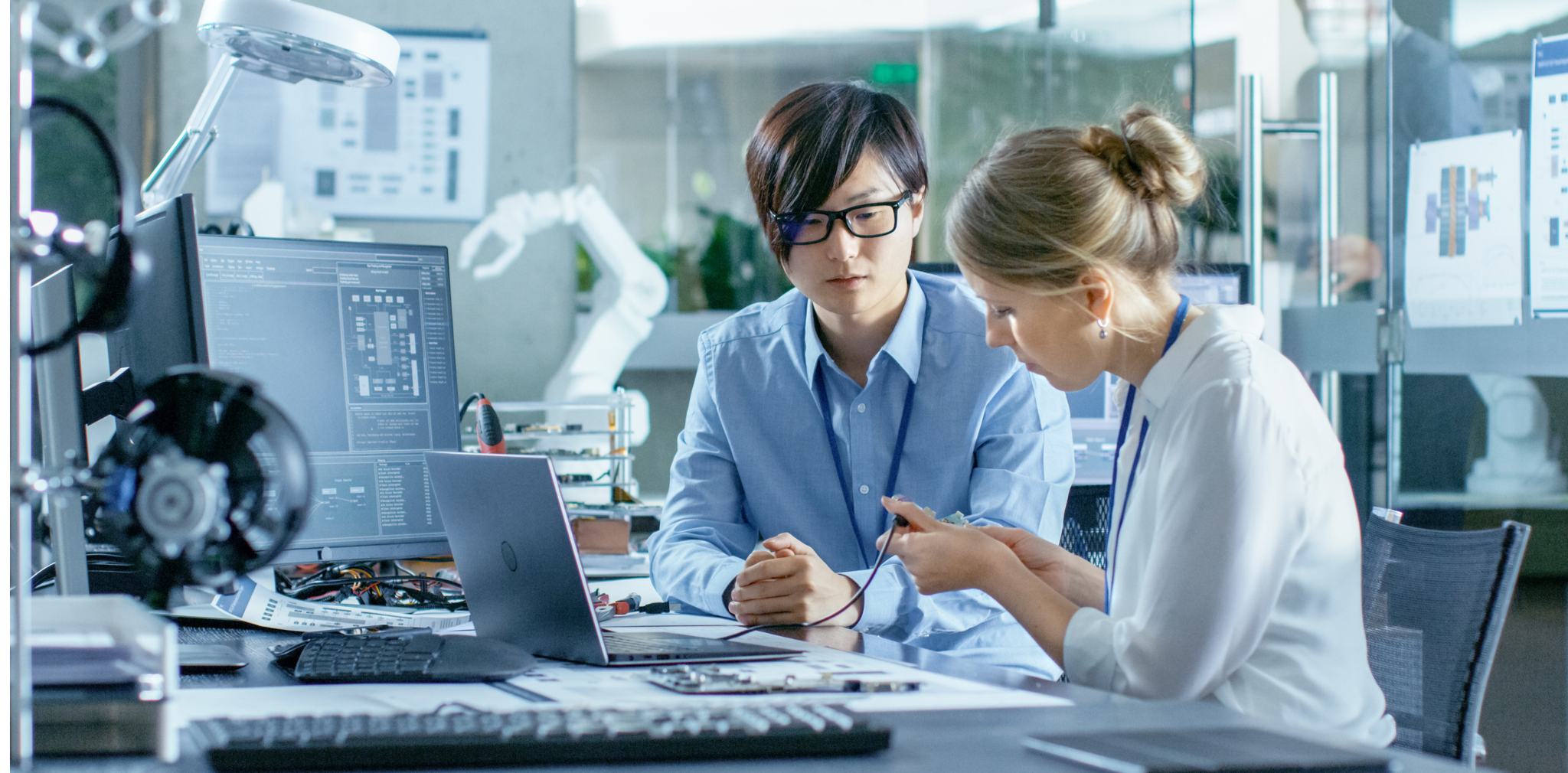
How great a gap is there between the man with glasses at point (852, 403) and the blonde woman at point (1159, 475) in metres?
0.28

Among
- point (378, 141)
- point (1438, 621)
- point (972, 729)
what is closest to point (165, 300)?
point (972, 729)

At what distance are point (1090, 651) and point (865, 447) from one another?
605 mm

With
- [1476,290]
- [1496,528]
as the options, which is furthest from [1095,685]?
[1476,290]

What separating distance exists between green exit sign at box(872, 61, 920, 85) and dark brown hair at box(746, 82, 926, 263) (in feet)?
9.43

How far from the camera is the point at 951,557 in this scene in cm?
120

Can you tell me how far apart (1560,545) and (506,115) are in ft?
8.69

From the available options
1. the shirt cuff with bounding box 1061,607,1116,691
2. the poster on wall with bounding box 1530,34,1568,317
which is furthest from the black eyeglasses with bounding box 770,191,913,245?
the poster on wall with bounding box 1530,34,1568,317

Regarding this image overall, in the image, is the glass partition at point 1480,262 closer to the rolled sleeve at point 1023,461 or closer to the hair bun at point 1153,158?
the rolled sleeve at point 1023,461

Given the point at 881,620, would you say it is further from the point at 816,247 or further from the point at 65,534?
the point at 65,534

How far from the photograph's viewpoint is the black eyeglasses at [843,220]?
5.34 feet

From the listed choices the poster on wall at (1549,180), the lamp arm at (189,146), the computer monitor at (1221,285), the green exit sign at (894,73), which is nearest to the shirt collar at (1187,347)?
the lamp arm at (189,146)

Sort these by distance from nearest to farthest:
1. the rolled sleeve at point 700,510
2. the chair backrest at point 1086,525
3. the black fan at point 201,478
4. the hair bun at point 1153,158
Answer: the black fan at point 201,478 < the hair bun at point 1153,158 < the rolled sleeve at point 700,510 < the chair backrest at point 1086,525

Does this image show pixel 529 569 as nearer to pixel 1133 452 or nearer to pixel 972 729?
pixel 972 729

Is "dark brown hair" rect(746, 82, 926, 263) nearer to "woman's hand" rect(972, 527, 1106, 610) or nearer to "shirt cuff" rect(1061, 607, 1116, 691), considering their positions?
"woman's hand" rect(972, 527, 1106, 610)
